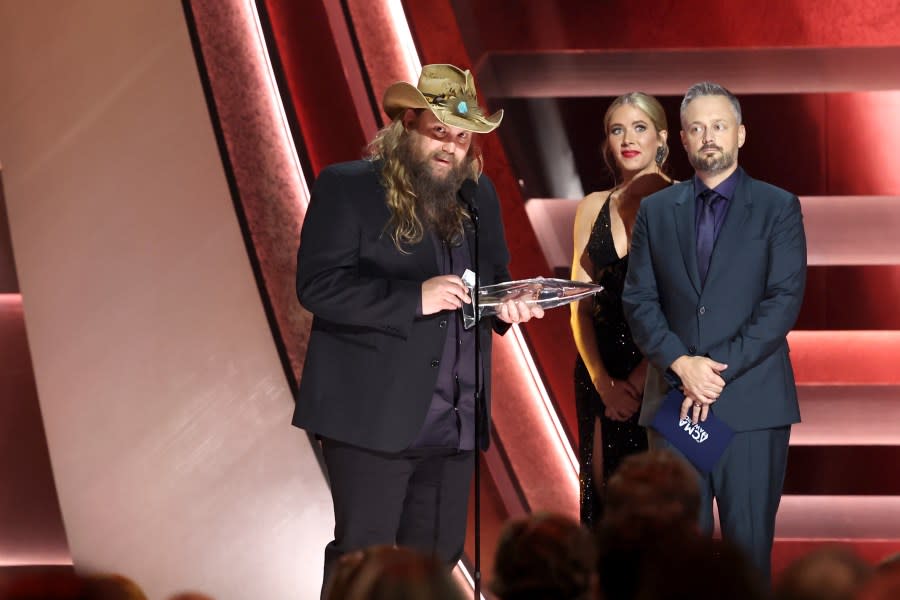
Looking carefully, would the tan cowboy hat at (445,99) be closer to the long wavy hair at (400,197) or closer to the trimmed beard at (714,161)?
the long wavy hair at (400,197)

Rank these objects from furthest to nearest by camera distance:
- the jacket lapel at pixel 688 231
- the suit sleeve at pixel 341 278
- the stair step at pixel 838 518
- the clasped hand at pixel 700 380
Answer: the stair step at pixel 838 518, the jacket lapel at pixel 688 231, the clasped hand at pixel 700 380, the suit sleeve at pixel 341 278

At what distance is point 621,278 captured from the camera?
12.2ft

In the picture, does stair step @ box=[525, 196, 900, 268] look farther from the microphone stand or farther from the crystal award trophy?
the microphone stand

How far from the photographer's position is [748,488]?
3.16 metres

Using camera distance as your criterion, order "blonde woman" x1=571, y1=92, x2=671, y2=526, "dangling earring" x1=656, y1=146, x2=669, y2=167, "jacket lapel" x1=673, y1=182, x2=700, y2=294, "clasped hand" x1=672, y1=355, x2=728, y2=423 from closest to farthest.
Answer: "clasped hand" x1=672, y1=355, x2=728, y2=423, "jacket lapel" x1=673, y1=182, x2=700, y2=294, "blonde woman" x1=571, y1=92, x2=671, y2=526, "dangling earring" x1=656, y1=146, x2=669, y2=167

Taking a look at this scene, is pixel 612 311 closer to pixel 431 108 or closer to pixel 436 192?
pixel 436 192

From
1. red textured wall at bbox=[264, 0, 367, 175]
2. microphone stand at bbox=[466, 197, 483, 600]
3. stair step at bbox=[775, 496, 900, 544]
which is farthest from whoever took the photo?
stair step at bbox=[775, 496, 900, 544]

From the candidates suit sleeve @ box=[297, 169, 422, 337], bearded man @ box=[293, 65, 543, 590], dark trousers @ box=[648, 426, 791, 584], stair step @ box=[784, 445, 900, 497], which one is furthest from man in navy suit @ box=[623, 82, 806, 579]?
stair step @ box=[784, 445, 900, 497]

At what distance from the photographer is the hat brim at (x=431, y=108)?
121 inches

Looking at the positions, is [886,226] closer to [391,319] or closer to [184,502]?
[391,319]

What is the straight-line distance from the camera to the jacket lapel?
3.25 metres

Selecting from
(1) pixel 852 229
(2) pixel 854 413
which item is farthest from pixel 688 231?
(2) pixel 854 413

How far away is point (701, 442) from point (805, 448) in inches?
56.6

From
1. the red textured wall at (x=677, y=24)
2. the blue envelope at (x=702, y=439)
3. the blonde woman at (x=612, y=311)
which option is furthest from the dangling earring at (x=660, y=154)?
the blue envelope at (x=702, y=439)
